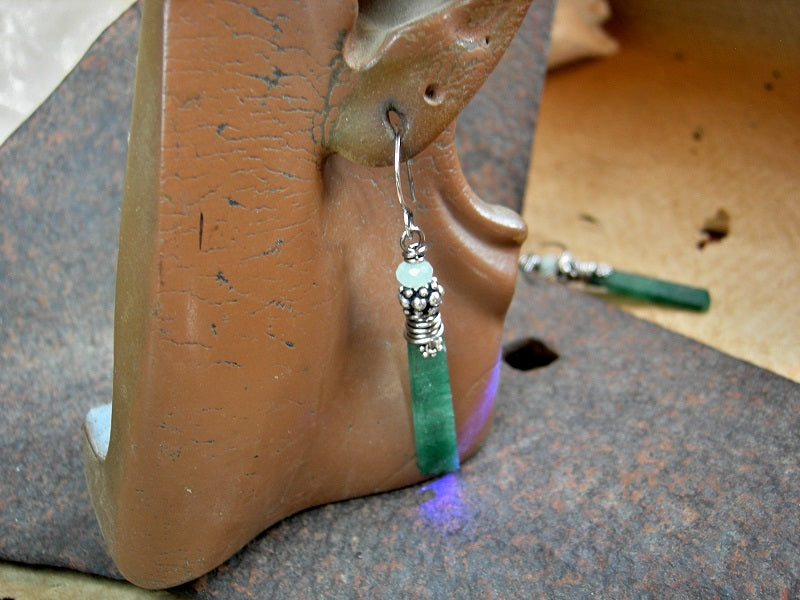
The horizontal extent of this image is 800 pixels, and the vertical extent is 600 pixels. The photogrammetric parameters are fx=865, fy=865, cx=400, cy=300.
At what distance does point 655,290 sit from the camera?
1.27m

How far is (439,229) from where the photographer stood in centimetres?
78

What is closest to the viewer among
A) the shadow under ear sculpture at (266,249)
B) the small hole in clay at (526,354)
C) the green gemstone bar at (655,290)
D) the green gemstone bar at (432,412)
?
the shadow under ear sculpture at (266,249)

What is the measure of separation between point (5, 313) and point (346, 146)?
2.08 ft

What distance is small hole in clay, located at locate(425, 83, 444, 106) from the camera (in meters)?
0.65

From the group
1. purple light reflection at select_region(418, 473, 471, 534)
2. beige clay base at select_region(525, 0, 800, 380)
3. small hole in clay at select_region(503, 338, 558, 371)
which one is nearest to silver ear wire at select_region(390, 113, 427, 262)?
purple light reflection at select_region(418, 473, 471, 534)

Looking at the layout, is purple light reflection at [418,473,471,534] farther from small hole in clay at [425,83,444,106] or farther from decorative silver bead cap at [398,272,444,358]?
small hole in clay at [425,83,444,106]

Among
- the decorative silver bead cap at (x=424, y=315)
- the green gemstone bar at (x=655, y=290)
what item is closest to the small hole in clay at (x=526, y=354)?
the green gemstone bar at (x=655, y=290)

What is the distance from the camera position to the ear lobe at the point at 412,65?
0.62m

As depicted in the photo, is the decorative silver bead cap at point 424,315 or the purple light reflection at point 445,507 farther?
the purple light reflection at point 445,507

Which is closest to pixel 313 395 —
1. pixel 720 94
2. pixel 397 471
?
pixel 397 471

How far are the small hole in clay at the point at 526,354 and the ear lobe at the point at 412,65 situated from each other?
20.0 inches

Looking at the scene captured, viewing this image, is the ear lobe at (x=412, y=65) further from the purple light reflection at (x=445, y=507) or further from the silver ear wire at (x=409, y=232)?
the purple light reflection at (x=445, y=507)

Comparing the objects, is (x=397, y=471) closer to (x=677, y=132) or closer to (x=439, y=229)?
(x=439, y=229)

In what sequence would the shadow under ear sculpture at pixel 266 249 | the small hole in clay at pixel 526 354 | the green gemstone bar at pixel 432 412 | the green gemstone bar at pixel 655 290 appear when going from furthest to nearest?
the green gemstone bar at pixel 655 290
the small hole in clay at pixel 526 354
the green gemstone bar at pixel 432 412
the shadow under ear sculpture at pixel 266 249
